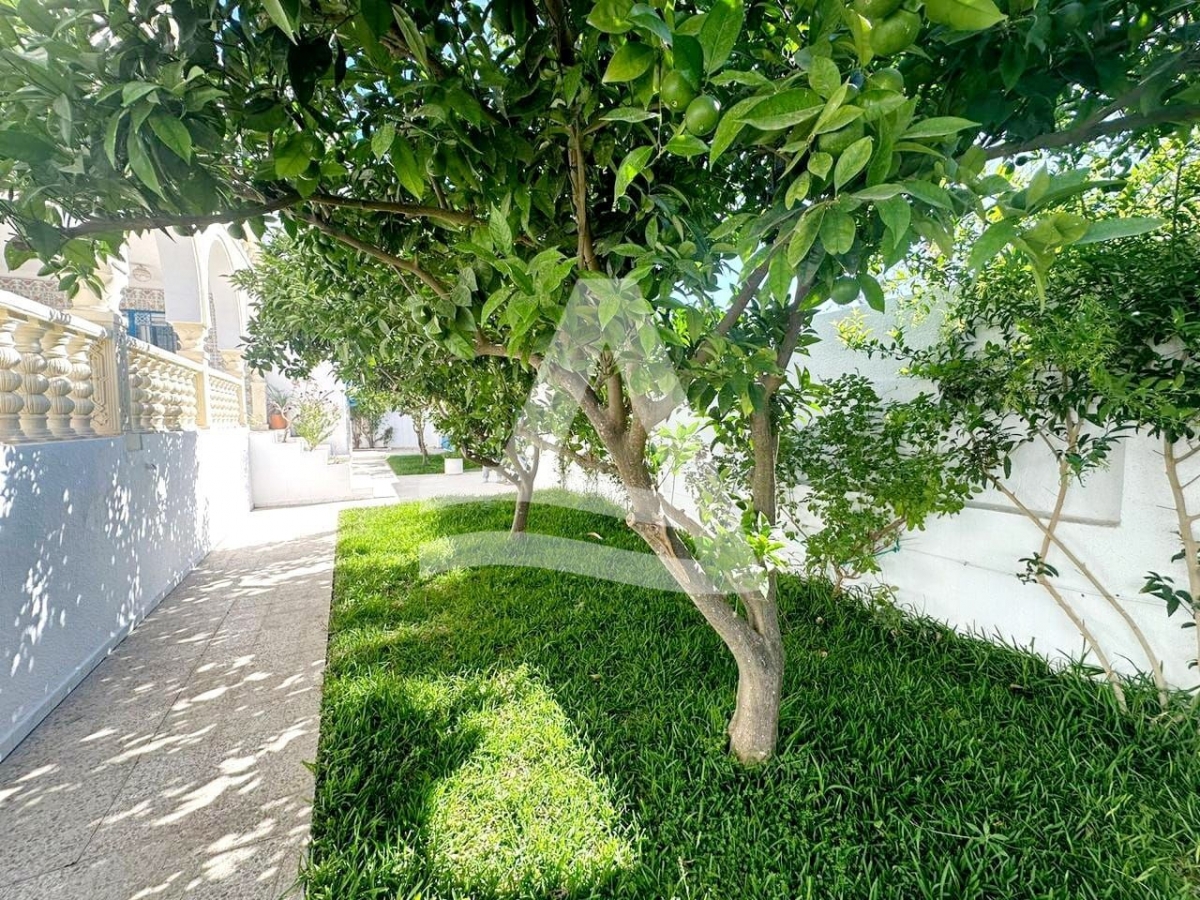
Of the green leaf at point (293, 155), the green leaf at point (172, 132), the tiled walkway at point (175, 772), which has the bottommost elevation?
the tiled walkway at point (175, 772)

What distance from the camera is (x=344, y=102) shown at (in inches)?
65.1

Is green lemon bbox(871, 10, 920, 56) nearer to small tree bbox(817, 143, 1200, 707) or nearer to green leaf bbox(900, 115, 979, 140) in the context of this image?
green leaf bbox(900, 115, 979, 140)

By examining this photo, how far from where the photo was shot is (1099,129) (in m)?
1.35

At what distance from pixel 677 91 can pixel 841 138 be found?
0.86ft

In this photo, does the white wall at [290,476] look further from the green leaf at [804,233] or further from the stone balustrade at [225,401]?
the green leaf at [804,233]

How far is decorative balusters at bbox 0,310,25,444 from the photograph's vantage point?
2.65m

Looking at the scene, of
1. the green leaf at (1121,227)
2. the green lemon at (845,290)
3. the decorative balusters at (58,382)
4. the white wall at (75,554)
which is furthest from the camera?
the decorative balusters at (58,382)

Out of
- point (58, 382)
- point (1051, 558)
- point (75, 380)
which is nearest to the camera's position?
point (1051, 558)

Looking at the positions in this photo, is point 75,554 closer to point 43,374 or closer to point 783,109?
point 43,374

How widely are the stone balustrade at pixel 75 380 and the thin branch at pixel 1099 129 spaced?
4.25 meters

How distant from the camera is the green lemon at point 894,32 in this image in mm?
702

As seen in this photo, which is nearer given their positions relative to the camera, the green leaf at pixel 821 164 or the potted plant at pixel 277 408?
the green leaf at pixel 821 164

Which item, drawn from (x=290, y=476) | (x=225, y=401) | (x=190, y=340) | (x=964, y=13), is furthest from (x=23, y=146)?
(x=290, y=476)

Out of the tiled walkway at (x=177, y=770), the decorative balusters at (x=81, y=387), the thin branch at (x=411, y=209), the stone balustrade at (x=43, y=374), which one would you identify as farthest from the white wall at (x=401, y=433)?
the thin branch at (x=411, y=209)
